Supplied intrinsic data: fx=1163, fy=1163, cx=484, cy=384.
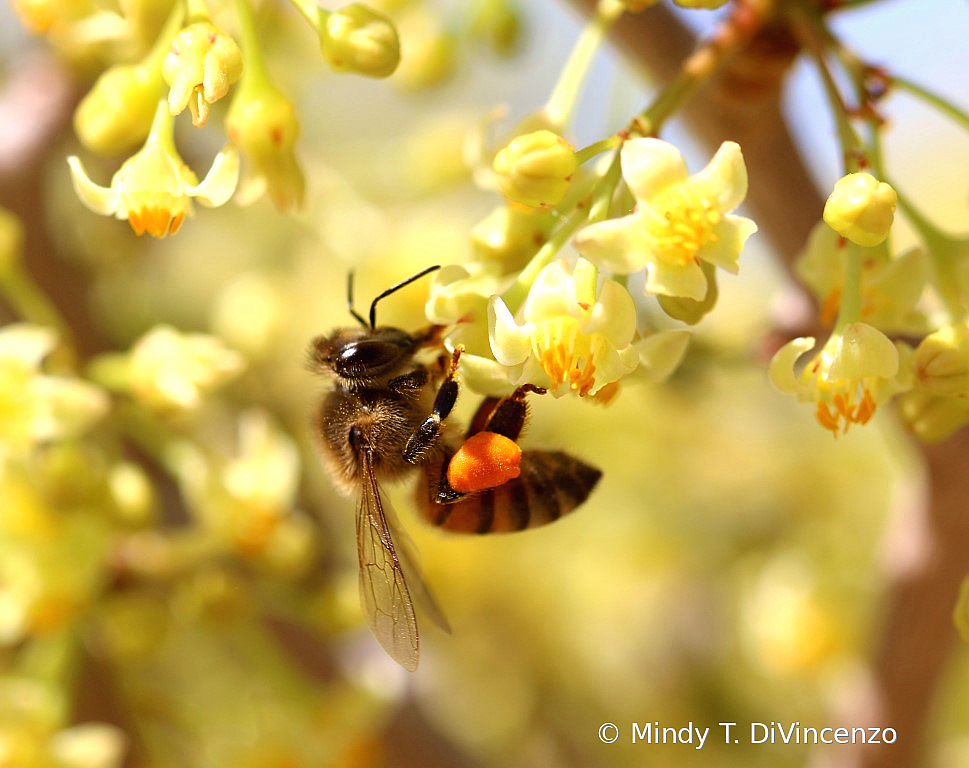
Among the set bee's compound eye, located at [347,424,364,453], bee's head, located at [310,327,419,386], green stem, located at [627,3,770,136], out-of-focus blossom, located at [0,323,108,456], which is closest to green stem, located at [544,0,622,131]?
green stem, located at [627,3,770,136]

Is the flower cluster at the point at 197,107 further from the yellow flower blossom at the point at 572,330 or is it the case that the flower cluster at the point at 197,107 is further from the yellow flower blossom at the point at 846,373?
the yellow flower blossom at the point at 846,373

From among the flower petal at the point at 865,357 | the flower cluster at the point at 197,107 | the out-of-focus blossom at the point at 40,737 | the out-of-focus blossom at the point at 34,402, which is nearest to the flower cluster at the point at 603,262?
the flower petal at the point at 865,357

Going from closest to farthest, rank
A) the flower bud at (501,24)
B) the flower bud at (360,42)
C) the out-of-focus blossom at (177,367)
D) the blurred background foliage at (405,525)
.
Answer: the flower bud at (360,42) → the out-of-focus blossom at (177,367) → the blurred background foliage at (405,525) → the flower bud at (501,24)

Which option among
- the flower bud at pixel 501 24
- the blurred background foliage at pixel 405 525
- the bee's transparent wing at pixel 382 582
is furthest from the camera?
the flower bud at pixel 501 24

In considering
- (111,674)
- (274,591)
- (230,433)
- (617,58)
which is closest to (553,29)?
(617,58)

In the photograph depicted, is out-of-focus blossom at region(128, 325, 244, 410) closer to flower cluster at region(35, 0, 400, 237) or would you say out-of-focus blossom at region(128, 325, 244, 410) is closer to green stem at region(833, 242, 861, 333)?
flower cluster at region(35, 0, 400, 237)

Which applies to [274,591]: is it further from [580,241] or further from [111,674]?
[580,241]

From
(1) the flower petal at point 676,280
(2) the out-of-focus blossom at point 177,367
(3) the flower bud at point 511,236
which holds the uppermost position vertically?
(1) the flower petal at point 676,280
